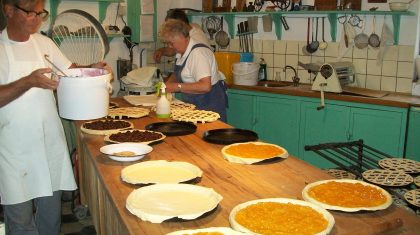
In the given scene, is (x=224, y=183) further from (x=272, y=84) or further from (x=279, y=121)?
(x=272, y=84)

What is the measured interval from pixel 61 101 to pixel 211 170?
0.84 m

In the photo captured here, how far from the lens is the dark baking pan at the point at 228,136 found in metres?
2.38

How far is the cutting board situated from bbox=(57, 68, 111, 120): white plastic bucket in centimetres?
274

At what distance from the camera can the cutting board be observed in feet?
13.1

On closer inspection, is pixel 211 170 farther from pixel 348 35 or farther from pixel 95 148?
pixel 348 35

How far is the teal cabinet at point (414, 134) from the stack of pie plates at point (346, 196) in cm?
205

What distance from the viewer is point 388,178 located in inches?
89.6

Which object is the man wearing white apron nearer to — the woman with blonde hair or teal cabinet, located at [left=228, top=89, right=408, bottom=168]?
the woman with blonde hair

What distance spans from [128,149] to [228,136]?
0.63 metres

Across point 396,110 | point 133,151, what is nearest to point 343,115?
point 396,110

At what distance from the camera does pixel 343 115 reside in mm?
3953

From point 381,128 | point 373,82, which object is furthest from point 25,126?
point 373,82

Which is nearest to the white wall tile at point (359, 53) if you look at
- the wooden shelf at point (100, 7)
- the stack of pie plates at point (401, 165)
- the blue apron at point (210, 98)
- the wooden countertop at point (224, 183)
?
the blue apron at point (210, 98)

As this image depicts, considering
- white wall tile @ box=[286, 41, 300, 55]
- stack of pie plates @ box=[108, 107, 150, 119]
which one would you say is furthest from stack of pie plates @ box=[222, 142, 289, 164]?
white wall tile @ box=[286, 41, 300, 55]
